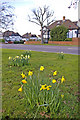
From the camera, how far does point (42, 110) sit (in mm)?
3375

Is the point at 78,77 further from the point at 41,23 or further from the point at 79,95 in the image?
the point at 41,23

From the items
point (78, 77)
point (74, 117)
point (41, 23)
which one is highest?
point (41, 23)

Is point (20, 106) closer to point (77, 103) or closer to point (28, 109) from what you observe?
point (28, 109)

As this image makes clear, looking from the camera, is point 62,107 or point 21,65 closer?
point 62,107

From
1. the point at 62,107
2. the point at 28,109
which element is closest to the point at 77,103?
the point at 62,107

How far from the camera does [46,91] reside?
3.36 metres

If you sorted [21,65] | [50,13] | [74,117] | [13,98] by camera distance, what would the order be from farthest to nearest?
1. [50,13]
2. [21,65]
3. [13,98]
4. [74,117]

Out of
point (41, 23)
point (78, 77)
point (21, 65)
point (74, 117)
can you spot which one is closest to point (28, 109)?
point (74, 117)

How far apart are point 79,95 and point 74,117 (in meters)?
1.12

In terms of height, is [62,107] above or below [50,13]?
below

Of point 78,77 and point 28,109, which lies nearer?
point 28,109

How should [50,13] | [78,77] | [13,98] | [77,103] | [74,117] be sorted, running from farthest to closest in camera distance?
[50,13] → [78,77] → [13,98] → [77,103] → [74,117]

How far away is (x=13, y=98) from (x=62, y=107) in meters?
1.26

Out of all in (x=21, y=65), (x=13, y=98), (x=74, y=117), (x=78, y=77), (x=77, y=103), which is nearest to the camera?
(x=74, y=117)
